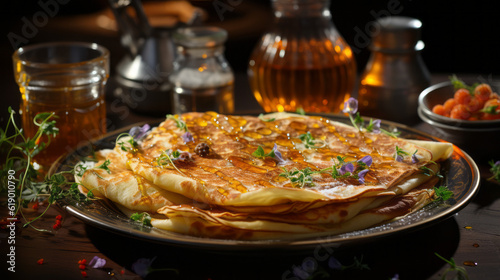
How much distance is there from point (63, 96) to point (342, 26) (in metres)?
2.48

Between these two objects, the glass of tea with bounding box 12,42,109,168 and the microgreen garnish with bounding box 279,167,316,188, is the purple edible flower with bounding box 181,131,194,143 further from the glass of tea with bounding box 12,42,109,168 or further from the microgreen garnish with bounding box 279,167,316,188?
the glass of tea with bounding box 12,42,109,168

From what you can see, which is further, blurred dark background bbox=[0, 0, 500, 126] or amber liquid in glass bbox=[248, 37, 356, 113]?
blurred dark background bbox=[0, 0, 500, 126]

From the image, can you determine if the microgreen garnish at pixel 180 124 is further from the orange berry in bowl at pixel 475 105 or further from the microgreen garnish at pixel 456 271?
the orange berry in bowl at pixel 475 105

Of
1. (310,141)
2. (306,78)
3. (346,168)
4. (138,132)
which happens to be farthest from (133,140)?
(306,78)

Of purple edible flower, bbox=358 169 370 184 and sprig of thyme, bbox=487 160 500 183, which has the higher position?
purple edible flower, bbox=358 169 370 184

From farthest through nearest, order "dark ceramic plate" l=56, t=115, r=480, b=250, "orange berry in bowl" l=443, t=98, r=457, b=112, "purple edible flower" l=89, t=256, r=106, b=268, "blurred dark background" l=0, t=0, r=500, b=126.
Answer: "blurred dark background" l=0, t=0, r=500, b=126 < "orange berry in bowl" l=443, t=98, r=457, b=112 < "purple edible flower" l=89, t=256, r=106, b=268 < "dark ceramic plate" l=56, t=115, r=480, b=250

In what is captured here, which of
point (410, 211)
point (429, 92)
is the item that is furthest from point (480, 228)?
point (429, 92)

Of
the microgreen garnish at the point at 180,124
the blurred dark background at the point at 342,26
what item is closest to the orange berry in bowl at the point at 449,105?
A: the microgreen garnish at the point at 180,124

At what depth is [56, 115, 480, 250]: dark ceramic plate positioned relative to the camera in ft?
3.45

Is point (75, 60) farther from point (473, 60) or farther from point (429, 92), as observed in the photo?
point (473, 60)

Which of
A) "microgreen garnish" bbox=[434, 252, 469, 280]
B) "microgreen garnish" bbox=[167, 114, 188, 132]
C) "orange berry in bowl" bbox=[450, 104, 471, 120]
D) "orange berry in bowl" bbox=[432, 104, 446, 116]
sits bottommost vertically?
"microgreen garnish" bbox=[434, 252, 469, 280]

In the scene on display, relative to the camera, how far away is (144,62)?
2.27 meters

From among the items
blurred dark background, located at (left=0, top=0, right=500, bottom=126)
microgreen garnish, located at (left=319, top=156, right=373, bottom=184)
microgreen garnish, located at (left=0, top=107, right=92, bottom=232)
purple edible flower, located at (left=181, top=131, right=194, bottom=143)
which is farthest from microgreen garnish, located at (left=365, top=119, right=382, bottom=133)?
blurred dark background, located at (left=0, top=0, right=500, bottom=126)

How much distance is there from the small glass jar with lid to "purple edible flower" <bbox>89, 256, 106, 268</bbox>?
954 millimetres
